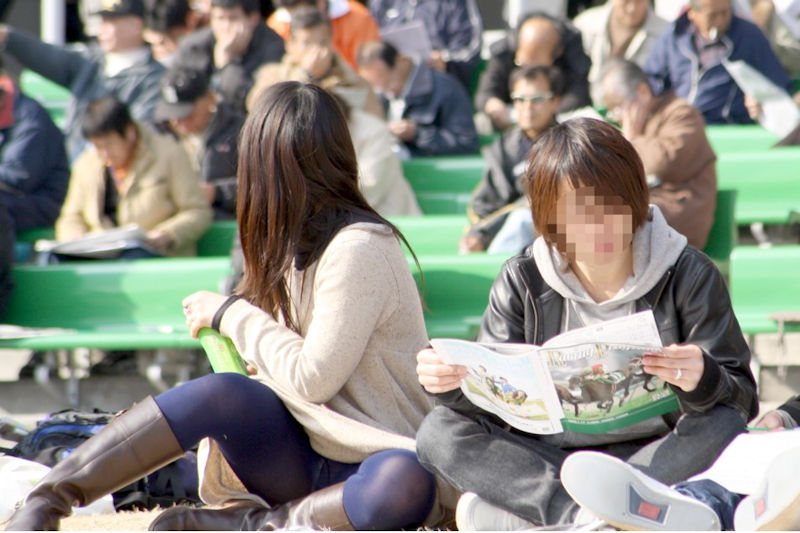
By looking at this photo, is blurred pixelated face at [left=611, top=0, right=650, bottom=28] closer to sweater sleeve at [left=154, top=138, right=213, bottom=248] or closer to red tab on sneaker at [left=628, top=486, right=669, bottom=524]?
sweater sleeve at [left=154, top=138, right=213, bottom=248]

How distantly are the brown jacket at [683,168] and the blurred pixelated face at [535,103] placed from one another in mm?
517

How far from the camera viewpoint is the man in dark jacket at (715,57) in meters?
6.89

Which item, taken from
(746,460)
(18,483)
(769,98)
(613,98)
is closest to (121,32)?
(613,98)

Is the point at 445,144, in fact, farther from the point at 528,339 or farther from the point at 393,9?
the point at 528,339

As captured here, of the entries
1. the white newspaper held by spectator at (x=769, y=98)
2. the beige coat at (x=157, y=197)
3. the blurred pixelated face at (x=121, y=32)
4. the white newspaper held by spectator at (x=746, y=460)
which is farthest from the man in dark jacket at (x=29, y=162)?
the white newspaper held by spectator at (x=746, y=460)

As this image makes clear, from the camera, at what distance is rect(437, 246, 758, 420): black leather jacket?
2668 millimetres

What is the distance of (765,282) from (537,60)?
2447 mm

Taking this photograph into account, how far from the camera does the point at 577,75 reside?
23.5ft

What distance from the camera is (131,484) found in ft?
11.5

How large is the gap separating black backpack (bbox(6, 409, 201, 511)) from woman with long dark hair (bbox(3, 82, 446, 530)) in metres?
0.48

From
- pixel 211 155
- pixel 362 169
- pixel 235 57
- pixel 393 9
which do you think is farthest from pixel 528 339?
pixel 393 9

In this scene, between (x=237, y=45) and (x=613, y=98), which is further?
(x=237, y=45)

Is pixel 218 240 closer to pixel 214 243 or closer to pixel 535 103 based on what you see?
pixel 214 243

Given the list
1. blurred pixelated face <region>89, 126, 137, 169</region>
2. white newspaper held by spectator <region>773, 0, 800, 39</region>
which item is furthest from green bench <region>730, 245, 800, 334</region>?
white newspaper held by spectator <region>773, 0, 800, 39</region>
